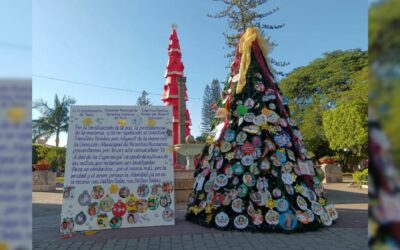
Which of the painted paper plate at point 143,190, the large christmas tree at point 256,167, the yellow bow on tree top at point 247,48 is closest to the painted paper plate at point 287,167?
the large christmas tree at point 256,167

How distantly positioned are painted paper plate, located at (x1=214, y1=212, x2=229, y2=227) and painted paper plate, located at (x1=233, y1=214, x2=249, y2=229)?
15cm

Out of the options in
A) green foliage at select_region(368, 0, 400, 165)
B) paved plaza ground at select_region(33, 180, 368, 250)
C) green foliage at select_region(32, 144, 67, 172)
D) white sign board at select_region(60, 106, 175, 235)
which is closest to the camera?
green foliage at select_region(368, 0, 400, 165)

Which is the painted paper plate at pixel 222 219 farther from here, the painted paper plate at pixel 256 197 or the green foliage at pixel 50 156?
the green foliage at pixel 50 156

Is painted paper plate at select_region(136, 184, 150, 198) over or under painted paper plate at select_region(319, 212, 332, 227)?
over

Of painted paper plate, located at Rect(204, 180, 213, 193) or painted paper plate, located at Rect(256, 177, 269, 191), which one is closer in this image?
painted paper plate, located at Rect(256, 177, 269, 191)

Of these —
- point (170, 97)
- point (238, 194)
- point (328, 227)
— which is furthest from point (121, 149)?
point (170, 97)

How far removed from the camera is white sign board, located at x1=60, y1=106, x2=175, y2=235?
6332 mm

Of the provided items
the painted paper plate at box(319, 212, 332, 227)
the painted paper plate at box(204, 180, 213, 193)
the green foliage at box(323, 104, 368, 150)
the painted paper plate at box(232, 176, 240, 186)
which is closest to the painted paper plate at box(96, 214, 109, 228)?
the painted paper plate at box(204, 180, 213, 193)

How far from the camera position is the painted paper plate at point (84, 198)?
6.31 metres

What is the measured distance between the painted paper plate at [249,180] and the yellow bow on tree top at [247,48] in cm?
155

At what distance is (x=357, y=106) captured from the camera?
25.9 m

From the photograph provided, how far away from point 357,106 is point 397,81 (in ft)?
88.1

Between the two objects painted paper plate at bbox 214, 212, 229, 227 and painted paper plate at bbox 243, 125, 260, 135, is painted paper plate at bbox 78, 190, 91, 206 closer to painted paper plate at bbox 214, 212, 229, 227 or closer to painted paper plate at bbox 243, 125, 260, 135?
painted paper plate at bbox 214, 212, 229, 227

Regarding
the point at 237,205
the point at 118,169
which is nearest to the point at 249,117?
the point at 237,205
